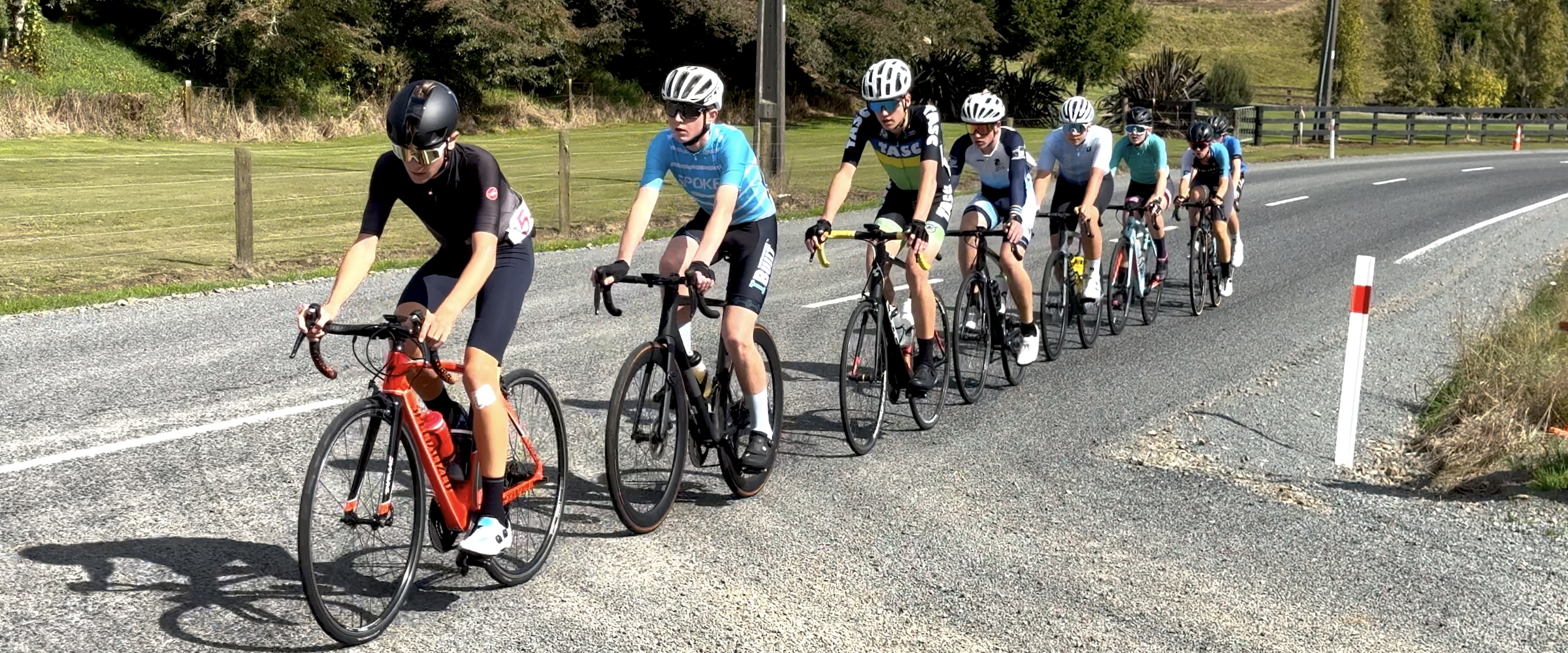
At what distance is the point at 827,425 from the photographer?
8.26m

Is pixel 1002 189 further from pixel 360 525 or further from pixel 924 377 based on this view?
pixel 360 525

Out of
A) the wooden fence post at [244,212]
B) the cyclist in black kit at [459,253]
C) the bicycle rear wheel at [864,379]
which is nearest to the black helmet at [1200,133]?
the bicycle rear wheel at [864,379]

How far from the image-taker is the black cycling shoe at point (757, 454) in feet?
21.0

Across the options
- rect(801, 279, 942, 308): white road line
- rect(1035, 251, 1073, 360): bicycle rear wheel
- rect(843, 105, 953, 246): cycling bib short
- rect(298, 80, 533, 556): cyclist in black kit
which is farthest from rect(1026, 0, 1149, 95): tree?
rect(298, 80, 533, 556): cyclist in black kit

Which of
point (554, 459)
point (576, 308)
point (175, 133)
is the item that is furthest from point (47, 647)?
point (175, 133)

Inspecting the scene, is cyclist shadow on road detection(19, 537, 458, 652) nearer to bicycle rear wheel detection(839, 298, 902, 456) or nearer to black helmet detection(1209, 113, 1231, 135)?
bicycle rear wheel detection(839, 298, 902, 456)

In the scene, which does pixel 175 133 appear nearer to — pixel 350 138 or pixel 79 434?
pixel 350 138

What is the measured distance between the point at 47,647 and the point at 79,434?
3048mm

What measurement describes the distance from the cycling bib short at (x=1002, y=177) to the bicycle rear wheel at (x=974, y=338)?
1.38 feet

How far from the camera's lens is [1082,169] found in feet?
36.7

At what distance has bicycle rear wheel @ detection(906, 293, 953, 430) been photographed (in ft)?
26.5

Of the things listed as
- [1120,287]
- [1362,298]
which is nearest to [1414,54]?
[1120,287]

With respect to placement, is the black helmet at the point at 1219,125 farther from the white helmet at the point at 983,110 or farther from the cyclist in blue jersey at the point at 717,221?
the cyclist in blue jersey at the point at 717,221

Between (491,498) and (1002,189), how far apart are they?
5.59 meters
